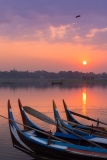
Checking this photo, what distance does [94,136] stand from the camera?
11.3m

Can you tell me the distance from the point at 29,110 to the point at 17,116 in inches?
325

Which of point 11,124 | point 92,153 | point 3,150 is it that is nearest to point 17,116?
point 3,150

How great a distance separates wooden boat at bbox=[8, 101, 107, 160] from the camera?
9.31 m

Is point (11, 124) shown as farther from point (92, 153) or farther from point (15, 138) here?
point (92, 153)

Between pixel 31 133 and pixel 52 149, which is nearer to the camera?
pixel 52 149

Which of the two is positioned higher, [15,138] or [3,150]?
[15,138]

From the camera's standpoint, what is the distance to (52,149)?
9.74m

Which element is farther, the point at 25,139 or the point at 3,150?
the point at 3,150

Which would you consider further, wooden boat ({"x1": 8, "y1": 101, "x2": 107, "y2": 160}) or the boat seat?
the boat seat

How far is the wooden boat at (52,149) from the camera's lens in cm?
931

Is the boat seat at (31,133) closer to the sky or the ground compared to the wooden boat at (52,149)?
closer to the sky

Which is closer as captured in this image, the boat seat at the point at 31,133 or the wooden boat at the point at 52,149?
the wooden boat at the point at 52,149

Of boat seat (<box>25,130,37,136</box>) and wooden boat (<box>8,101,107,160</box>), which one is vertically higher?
boat seat (<box>25,130,37,136</box>)

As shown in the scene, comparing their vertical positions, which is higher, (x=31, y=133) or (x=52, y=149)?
(x=31, y=133)
